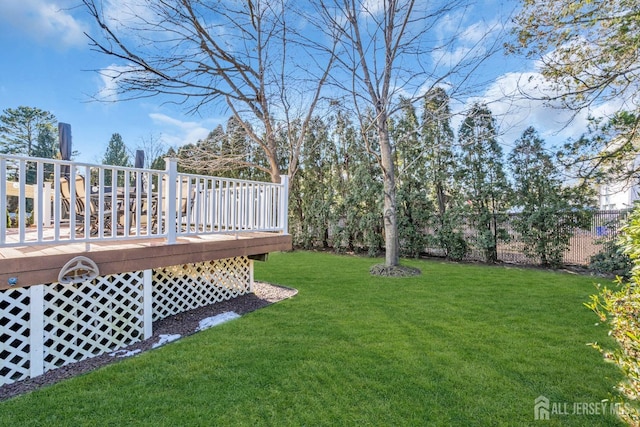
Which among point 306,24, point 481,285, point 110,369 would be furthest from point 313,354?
point 306,24

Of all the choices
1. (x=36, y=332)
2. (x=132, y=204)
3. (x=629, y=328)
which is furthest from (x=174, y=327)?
(x=629, y=328)

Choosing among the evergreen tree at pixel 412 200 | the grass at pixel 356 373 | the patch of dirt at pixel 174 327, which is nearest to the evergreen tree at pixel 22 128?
the patch of dirt at pixel 174 327

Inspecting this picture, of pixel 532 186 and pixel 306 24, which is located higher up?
pixel 306 24

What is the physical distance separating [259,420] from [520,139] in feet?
31.7

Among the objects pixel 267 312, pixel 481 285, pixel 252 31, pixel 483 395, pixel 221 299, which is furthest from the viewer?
pixel 252 31

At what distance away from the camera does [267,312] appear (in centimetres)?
449

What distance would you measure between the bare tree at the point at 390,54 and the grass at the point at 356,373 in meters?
3.63

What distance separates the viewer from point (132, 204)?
19.6 feet

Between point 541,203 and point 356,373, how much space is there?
833cm

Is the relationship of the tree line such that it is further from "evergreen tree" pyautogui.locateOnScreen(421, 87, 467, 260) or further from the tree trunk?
the tree trunk

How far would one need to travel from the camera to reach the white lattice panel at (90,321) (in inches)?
119

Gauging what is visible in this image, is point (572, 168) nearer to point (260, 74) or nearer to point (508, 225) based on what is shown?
point (508, 225)

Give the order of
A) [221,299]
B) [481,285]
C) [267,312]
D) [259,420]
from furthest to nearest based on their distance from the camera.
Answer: [481,285] < [221,299] < [267,312] < [259,420]

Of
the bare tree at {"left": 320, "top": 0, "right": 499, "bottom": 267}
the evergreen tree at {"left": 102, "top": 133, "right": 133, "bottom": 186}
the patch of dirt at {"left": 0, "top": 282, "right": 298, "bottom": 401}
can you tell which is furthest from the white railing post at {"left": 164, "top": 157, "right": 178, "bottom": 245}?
the evergreen tree at {"left": 102, "top": 133, "right": 133, "bottom": 186}
